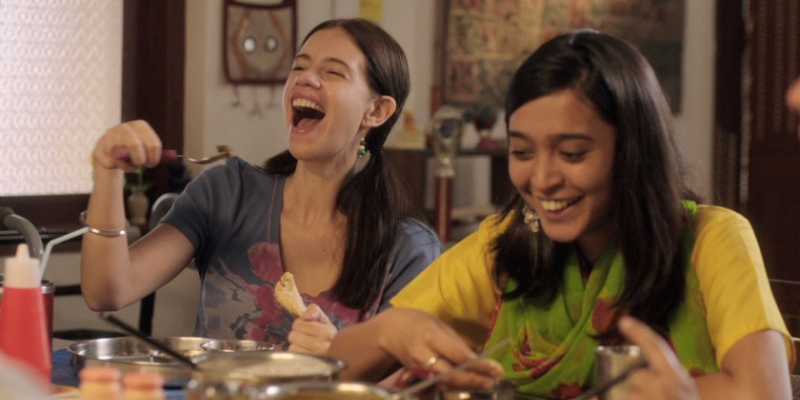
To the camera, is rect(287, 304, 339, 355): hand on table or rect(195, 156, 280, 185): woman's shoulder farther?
rect(195, 156, 280, 185): woman's shoulder

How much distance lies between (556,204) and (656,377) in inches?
19.6

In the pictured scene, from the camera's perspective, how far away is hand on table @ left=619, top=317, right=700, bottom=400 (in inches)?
43.9

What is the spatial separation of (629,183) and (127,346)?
77 centimetres

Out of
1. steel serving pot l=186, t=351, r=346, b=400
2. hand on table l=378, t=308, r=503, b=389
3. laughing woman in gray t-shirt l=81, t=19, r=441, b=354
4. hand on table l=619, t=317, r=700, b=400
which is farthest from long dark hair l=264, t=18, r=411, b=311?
hand on table l=619, t=317, r=700, b=400

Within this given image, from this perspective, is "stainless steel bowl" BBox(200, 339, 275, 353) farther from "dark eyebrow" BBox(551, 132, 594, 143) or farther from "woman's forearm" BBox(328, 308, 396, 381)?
"dark eyebrow" BBox(551, 132, 594, 143)

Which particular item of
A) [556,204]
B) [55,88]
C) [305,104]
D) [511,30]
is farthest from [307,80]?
[511,30]

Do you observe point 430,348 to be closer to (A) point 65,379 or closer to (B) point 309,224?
(A) point 65,379

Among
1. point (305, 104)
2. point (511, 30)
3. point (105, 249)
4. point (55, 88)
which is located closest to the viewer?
point (105, 249)

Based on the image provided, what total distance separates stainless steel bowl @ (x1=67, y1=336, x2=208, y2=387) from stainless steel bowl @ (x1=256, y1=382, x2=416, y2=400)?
16.7 inches

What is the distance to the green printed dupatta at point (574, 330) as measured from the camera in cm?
157

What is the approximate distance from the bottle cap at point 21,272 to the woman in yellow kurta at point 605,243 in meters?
0.43

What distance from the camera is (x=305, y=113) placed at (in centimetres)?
217

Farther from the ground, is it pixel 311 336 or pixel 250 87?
pixel 250 87

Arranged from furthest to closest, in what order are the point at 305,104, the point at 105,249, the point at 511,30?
the point at 511,30, the point at 305,104, the point at 105,249
